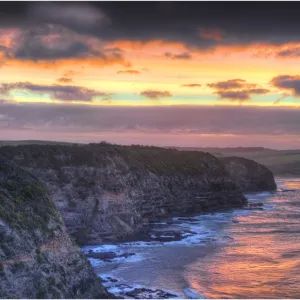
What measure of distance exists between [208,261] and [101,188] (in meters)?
13.7

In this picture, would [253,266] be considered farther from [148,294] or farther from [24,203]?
[24,203]

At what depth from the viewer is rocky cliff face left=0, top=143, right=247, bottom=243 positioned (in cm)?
4228

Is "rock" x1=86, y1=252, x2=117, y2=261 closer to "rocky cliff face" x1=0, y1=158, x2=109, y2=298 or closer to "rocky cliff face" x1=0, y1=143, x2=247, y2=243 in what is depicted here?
"rocky cliff face" x1=0, y1=143, x2=247, y2=243

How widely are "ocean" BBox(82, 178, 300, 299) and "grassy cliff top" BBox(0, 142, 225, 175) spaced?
29.2 feet

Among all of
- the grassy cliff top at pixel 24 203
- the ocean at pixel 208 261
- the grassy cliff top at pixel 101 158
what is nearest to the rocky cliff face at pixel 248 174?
the grassy cliff top at pixel 101 158

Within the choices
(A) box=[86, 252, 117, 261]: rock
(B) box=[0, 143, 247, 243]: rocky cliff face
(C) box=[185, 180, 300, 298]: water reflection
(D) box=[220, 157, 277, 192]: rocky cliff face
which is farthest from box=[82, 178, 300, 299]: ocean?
(D) box=[220, 157, 277, 192]: rocky cliff face

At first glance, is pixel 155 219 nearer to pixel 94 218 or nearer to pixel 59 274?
pixel 94 218

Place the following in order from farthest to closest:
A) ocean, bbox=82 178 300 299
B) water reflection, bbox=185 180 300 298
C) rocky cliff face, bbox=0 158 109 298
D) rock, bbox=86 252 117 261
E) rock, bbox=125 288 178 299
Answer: rock, bbox=86 252 117 261 < ocean, bbox=82 178 300 299 < water reflection, bbox=185 180 300 298 < rock, bbox=125 288 178 299 < rocky cliff face, bbox=0 158 109 298

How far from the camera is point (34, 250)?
2092cm

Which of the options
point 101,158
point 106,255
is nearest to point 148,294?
point 106,255

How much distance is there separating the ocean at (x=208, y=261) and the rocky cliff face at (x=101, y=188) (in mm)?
2247

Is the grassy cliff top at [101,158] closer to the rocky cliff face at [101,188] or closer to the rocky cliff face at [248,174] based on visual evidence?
the rocky cliff face at [101,188]

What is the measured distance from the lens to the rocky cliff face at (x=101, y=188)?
139 ft

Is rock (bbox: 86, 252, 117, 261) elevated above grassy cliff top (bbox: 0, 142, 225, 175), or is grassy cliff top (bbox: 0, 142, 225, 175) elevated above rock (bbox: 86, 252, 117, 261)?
grassy cliff top (bbox: 0, 142, 225, 175)
